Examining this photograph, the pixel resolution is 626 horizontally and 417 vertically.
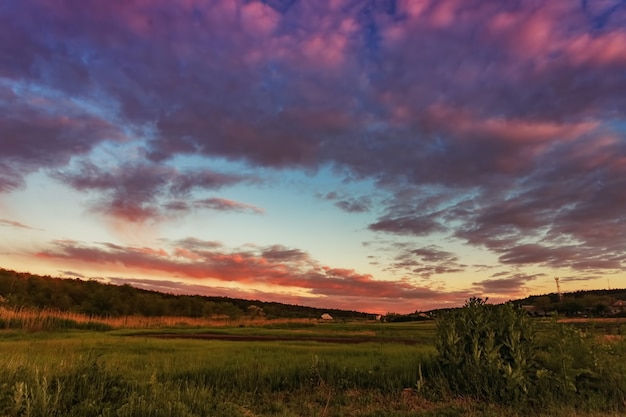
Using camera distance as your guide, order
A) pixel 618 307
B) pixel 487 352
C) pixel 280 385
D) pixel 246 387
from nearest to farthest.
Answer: pixel 246 387, pixel 487 352, pixel 280 385, pixel 618 307

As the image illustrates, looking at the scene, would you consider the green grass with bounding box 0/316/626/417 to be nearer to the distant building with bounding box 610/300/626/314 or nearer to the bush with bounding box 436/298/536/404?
the bush with bounding box 436/298/536/404

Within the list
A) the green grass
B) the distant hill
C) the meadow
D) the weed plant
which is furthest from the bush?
the distant hill

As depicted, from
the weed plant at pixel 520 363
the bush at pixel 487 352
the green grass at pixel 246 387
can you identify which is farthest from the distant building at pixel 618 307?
the bush at pixel 487 352

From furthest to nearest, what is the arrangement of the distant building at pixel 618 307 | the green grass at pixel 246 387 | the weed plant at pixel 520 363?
1. the distant building at pixel 618 307
2. the weed plant at pixel 520 363
3. the green grass at pixel 246 387

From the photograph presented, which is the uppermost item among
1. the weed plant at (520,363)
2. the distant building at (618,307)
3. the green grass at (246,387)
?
the distant building at (618,307)

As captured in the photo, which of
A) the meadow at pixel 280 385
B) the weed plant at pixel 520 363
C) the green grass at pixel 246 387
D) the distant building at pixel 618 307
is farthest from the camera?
the distant building at pixel 618 307

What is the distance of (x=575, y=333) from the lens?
11.4 m

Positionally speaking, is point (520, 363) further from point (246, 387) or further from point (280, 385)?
point (246, 387)

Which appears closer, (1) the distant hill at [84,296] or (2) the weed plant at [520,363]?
(2) the weed plant at [520,363]

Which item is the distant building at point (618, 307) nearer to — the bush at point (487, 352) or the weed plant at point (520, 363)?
the weed plant at point (520, 363)

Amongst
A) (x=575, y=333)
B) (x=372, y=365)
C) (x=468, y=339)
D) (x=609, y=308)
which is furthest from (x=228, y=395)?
(x=609, y=308)

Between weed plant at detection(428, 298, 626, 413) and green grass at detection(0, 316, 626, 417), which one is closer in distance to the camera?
green grass at detection(0, 316, 626, 417)

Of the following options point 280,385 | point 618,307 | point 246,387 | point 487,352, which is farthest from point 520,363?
point 618,307

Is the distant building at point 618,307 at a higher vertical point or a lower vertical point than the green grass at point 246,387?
higher
